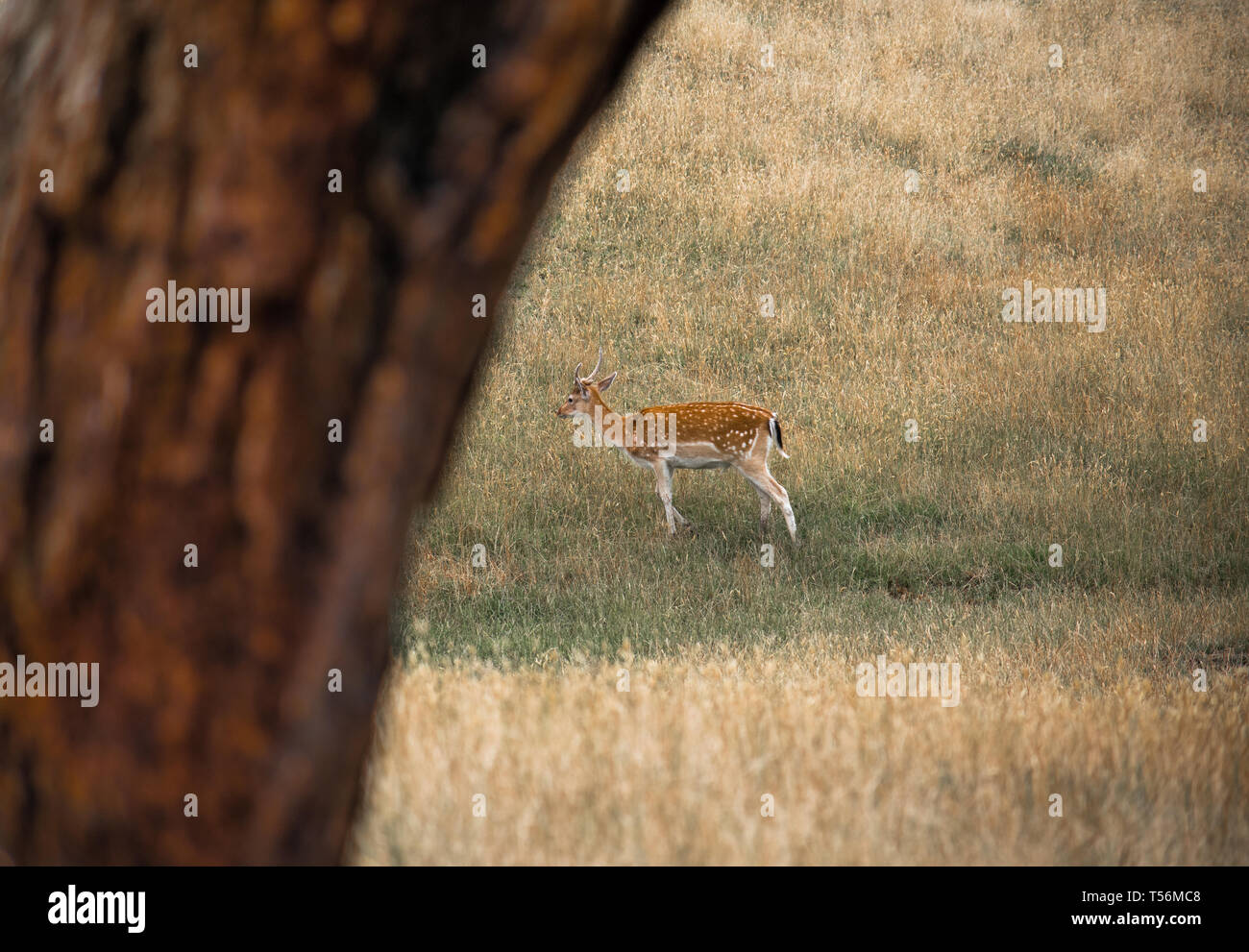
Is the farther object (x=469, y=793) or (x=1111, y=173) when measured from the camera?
(x=1111, y=173)

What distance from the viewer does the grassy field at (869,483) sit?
397cm

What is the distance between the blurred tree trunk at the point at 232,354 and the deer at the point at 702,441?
32.5 ft

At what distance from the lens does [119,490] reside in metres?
1.77

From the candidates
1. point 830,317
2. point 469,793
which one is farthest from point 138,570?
point 830,317

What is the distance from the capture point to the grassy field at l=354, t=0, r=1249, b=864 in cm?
397

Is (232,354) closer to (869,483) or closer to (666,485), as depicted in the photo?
(666,485)

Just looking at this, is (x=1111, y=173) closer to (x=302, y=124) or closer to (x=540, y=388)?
(x=540, y=388)

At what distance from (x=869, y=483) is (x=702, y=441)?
2479mm

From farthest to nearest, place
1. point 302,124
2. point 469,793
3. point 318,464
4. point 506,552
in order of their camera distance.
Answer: point 506,552
point 469,793
point 318,464
point 302,124

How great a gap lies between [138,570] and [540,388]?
44.4ft

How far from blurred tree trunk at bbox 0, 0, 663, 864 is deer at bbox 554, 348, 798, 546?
991 cm

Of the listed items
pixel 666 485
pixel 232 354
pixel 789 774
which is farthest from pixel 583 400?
pixel 232 354

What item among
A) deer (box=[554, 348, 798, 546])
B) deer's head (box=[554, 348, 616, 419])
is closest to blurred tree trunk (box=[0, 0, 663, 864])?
deer (box=[554, 348, 798, 546])

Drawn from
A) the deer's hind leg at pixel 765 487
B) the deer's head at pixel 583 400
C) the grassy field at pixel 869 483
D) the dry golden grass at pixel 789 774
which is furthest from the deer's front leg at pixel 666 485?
the dry golden grass at pixel 789 774
